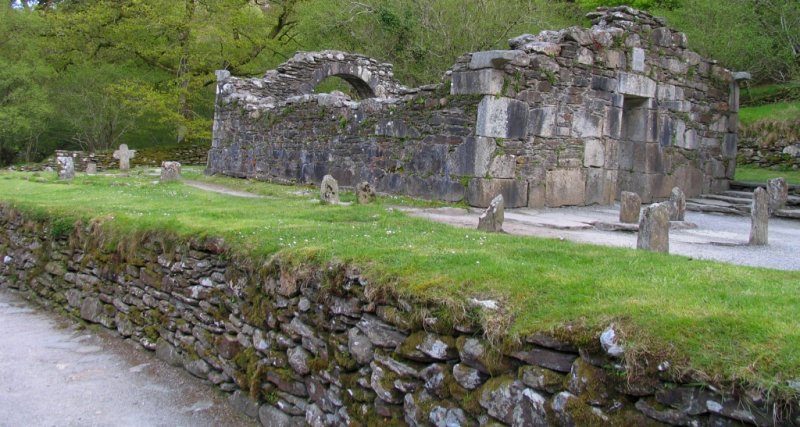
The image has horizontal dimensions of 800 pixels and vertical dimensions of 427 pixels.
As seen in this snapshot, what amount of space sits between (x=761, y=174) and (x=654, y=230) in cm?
1521

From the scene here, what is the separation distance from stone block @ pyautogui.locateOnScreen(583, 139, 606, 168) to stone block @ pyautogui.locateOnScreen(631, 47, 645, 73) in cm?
178

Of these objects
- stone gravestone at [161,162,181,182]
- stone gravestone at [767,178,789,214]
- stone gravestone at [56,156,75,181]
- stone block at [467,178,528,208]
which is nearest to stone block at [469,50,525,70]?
A: stone block at [467,178,528,208]

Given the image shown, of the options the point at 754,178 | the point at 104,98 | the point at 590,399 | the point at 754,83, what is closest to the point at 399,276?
the point at 590,399

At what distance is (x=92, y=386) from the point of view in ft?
26.1

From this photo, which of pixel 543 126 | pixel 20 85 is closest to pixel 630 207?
pixel 543 126

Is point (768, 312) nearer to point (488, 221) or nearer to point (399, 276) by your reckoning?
point (399, 276)

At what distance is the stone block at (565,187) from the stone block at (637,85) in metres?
2.02

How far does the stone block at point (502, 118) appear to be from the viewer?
12.1 m

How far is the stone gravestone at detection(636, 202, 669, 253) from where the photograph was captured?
7.35m

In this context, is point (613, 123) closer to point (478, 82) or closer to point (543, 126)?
point (543, 126)

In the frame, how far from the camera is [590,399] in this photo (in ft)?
12.8

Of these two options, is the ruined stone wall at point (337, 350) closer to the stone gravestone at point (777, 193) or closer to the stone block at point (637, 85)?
A: the stone block at point (637, 85)

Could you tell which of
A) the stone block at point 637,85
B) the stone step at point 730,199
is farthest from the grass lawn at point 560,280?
the stone step at point 730,199

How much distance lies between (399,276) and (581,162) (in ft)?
30.4
